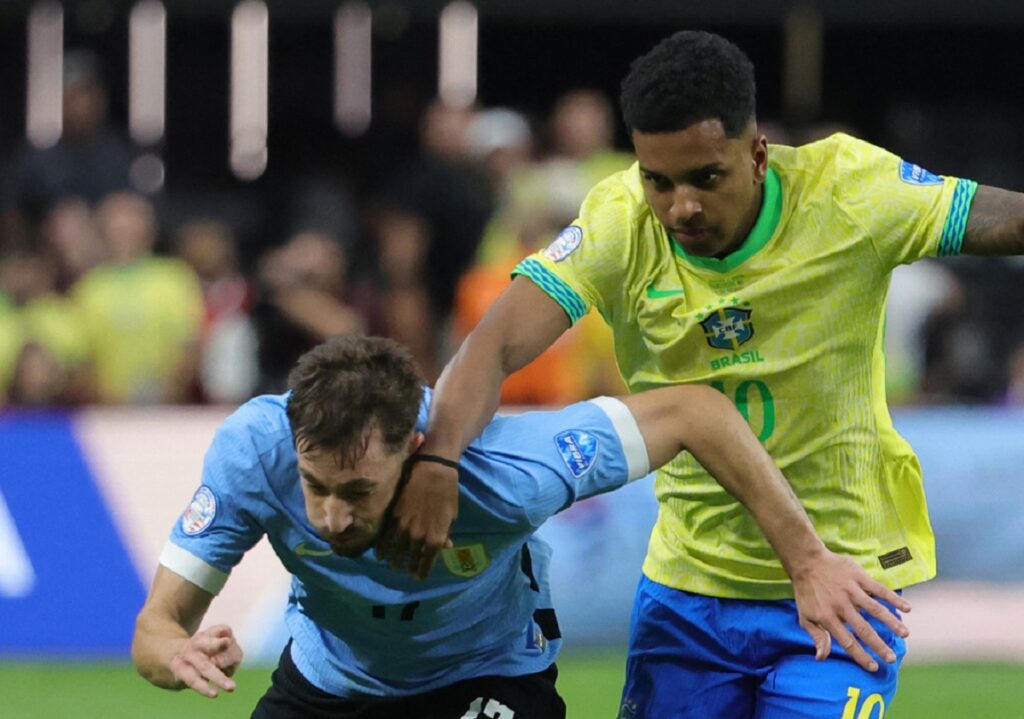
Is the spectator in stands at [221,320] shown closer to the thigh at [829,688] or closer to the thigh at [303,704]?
the thigh at [303,704]

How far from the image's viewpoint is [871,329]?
447 cm

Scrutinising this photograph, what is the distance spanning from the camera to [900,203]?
428cm

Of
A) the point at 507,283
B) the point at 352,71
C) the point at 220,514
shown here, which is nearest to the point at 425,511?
the point at 220,514

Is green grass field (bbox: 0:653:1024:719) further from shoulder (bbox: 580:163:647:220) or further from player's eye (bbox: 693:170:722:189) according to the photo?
player's eye (bbox: 693:170:722:189)

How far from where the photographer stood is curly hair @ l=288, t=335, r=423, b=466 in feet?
13.0

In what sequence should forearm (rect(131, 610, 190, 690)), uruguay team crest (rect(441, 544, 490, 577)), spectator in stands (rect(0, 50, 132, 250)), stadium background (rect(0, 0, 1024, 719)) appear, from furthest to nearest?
spectator in stands (rect(0, 50, 132, 250))
stadium background (rect(0, 0, 1024, 719))
uruguay team crest (rect(441, 544, 490, 577))
forearm (rect(131, 610, 190, 690))

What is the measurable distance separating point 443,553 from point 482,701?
0.43 meters

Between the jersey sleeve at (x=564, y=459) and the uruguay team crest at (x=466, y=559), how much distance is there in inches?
6.1

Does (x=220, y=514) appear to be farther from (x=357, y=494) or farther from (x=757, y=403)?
(x=757, y=403)

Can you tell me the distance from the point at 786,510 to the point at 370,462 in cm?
94

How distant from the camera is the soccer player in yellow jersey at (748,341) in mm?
4145

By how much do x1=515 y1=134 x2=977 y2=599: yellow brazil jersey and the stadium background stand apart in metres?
3.36

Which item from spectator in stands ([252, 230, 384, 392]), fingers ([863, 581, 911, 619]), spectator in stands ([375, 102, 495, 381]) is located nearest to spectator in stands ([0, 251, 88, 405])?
spectator in stands ([252, 230, 384, 392])

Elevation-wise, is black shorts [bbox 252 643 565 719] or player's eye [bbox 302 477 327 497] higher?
player's eye [bbox 302 477 327 497]
